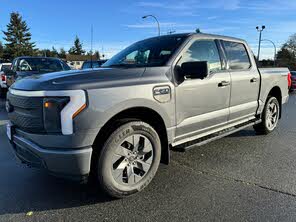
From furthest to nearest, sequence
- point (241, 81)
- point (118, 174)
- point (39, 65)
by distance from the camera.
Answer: point (39, 65) < point (241, 81) < point (118, 174)

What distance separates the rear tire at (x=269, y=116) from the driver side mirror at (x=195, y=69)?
287 centimetres

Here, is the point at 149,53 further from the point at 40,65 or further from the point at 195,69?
the point at 40,65

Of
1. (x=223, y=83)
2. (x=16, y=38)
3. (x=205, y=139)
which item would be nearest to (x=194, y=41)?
(x=223, y=83)

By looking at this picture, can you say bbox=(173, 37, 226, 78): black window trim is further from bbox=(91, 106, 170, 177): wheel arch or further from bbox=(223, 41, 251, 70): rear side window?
bbox=(91, 106, 170, 177): wheel arch

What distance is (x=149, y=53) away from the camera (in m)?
4.37

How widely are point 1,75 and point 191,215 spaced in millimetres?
12034

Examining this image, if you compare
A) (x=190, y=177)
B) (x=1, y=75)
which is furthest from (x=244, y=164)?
(x=1, y=75)

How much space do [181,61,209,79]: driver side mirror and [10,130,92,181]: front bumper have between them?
150 cm

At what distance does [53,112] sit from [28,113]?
0.38 m

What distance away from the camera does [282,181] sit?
12.6 ft

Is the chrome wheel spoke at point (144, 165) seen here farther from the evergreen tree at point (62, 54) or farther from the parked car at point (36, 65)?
the evergreen tree at point (62, 54)

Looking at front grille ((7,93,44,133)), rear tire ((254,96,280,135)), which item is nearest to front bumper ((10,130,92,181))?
front grille ((7,93,44,133))

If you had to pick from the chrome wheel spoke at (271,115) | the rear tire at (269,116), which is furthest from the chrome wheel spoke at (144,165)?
the chrome wheel spoke at (271,115)

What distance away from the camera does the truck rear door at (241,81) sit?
481 centimetres
